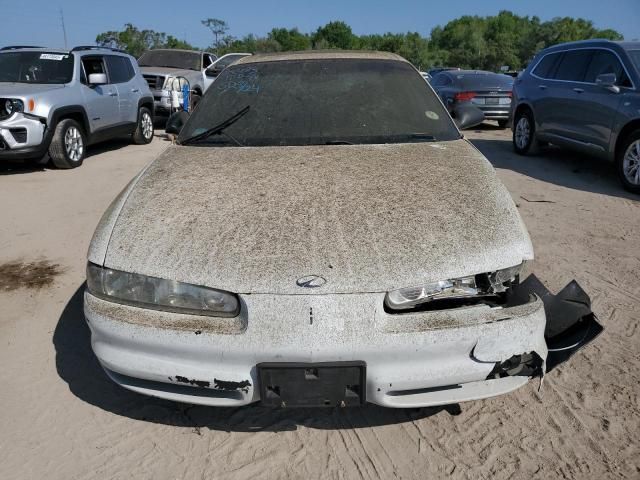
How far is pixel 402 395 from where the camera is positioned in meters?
2.11

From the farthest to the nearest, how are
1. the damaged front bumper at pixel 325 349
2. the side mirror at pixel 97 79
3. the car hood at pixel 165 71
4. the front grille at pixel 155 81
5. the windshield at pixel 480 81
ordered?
the car hood at pixel 165 71
the front grille at pixel 155 81
the windshield at pixel 480 81
the side mirror at pixel 97 79
the damaged front bumper at pixel 325 349

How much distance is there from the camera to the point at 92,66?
9.20 m

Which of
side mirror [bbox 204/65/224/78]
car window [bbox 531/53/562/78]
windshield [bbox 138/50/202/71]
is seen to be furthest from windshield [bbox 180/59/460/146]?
windshield [bbox 138/50/202/71]

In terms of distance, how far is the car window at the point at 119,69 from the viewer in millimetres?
9709

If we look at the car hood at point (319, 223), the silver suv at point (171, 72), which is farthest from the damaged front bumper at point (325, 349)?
the silver suv at point (171, 72)

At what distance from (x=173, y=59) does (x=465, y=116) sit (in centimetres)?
1225

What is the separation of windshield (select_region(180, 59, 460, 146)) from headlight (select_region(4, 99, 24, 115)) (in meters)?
5.22

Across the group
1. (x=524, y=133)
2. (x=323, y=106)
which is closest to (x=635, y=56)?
(x=524, y=133)

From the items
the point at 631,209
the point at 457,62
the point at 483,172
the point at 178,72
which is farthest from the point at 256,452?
the point at 457,62

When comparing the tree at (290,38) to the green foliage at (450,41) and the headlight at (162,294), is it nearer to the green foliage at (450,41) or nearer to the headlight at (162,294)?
the green foliage at (450,41)

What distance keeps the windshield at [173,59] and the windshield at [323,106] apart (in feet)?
36.8

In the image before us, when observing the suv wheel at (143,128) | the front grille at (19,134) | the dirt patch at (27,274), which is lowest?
the dirt patch at (27,274)

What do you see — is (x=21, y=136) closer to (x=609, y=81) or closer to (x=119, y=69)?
(x=119, y=69)

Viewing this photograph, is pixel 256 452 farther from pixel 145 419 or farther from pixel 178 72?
pixel 178 72
